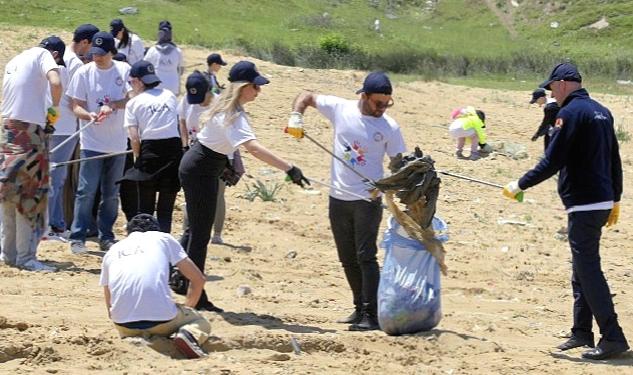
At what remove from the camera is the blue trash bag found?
8.08 m

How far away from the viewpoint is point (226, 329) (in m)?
7.96

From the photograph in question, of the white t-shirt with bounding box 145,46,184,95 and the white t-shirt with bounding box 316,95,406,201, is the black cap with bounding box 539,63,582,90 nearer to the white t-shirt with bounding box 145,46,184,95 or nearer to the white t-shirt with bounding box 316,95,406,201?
the white t-shirt with bounding box 316,95,406,201

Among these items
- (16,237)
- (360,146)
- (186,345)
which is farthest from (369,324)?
(16,237)

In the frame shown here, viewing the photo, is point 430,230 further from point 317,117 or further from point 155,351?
point 317,117

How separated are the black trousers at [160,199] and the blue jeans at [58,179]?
4.66ft

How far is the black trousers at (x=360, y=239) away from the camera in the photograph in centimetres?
823

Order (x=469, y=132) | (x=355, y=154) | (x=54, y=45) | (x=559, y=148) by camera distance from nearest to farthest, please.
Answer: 1. (x=559, y=148)
2. (x=355, y=154)
3. (x=54, y=45)
4. (x=469, y=132)

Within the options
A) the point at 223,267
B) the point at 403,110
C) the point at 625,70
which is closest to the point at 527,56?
the point at 625,70

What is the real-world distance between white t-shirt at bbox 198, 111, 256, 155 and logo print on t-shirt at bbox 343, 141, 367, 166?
653 millimetres

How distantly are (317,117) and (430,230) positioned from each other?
1038 centimetres

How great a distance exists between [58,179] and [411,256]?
425cm

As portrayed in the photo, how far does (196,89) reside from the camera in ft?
31.9

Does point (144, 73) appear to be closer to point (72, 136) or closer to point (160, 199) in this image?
point (160, 199)

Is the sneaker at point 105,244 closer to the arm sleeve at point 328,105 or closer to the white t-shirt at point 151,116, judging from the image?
the white t-shirt at point 151,116
